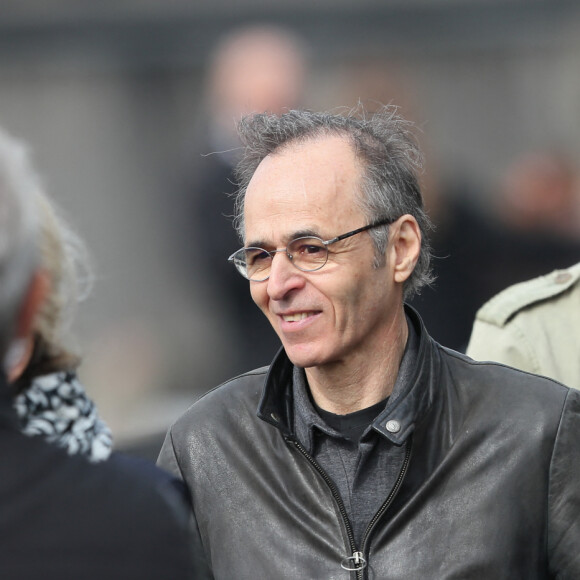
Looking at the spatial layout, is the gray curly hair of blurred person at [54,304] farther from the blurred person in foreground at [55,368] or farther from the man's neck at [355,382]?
the man's neck at [355,382]

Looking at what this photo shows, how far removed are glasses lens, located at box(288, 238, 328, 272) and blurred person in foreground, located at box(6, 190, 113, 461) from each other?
0.98 metres

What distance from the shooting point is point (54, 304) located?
7.12ft

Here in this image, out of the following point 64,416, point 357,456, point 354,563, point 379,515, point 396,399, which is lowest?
point 354,563

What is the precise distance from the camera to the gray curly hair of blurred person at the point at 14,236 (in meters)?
1.91

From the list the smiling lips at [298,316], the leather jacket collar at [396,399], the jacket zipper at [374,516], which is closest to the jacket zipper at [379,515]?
the jacket zipper at [374,516]

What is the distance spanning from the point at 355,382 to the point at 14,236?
1.56 meters

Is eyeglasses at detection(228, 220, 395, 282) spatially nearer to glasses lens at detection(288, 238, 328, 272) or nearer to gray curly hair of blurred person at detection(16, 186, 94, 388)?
glasses lens at detection(288, 238, 328, 272)

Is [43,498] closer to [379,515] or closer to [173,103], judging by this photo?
[379,515]

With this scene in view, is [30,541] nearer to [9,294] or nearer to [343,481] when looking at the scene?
[9,294]

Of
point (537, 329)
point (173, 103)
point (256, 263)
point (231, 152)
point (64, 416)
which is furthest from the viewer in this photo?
point (173, 103)

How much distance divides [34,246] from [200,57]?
7.11 meters

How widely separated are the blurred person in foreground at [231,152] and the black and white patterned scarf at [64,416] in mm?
3387

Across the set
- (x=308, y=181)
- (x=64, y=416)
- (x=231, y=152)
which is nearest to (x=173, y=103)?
(x=231, y=152)

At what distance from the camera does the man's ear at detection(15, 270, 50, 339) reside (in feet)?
6.51
